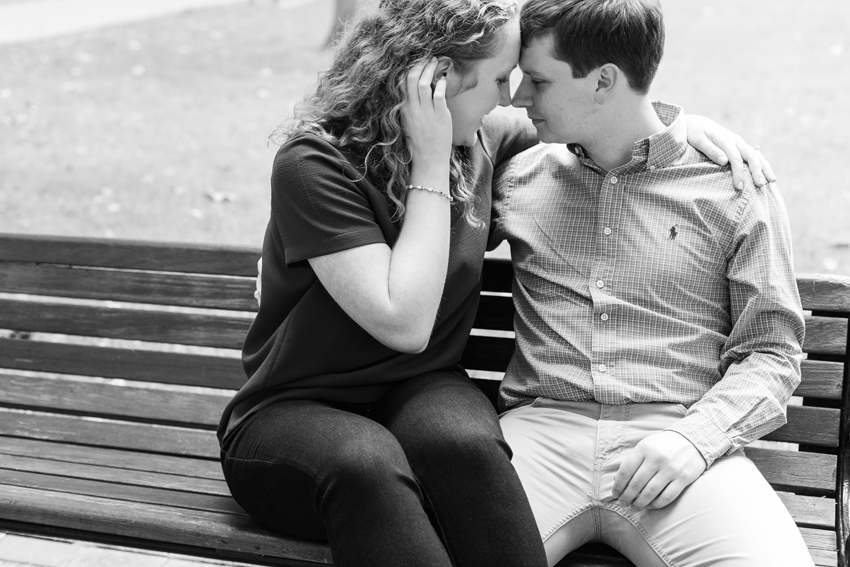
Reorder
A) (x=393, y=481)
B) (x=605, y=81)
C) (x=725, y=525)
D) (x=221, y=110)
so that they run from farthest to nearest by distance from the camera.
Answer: (x=221, y=110) → (x=605, y=81) → (x=725, y=525) → (x=393, y=481)

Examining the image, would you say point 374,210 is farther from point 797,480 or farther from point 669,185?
point 797,480

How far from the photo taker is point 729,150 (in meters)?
2.54

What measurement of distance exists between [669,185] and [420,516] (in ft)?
3.66

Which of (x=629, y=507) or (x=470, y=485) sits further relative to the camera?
(x=629, y=507)

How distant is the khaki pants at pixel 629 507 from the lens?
2162 millimetres

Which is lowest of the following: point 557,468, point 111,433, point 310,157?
point 111,433

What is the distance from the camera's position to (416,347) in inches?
90.4

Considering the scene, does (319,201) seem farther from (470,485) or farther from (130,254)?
(130,254)

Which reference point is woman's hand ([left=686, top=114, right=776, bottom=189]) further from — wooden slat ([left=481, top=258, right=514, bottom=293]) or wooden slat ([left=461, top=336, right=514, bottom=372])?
wooden slat ([left=461, top=336, right=514, bottom=372])

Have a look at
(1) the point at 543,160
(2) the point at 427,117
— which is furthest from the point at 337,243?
(1) the point at 543,160

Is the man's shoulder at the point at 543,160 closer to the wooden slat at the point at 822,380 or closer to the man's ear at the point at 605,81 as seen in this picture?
the man's ear at the point at 605,81

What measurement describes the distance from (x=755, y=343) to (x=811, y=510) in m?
0.57

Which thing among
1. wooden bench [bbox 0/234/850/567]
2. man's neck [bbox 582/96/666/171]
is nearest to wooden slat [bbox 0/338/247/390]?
wooden bench [bbox 0/234/850/567]

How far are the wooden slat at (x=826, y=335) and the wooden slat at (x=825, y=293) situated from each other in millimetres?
35
